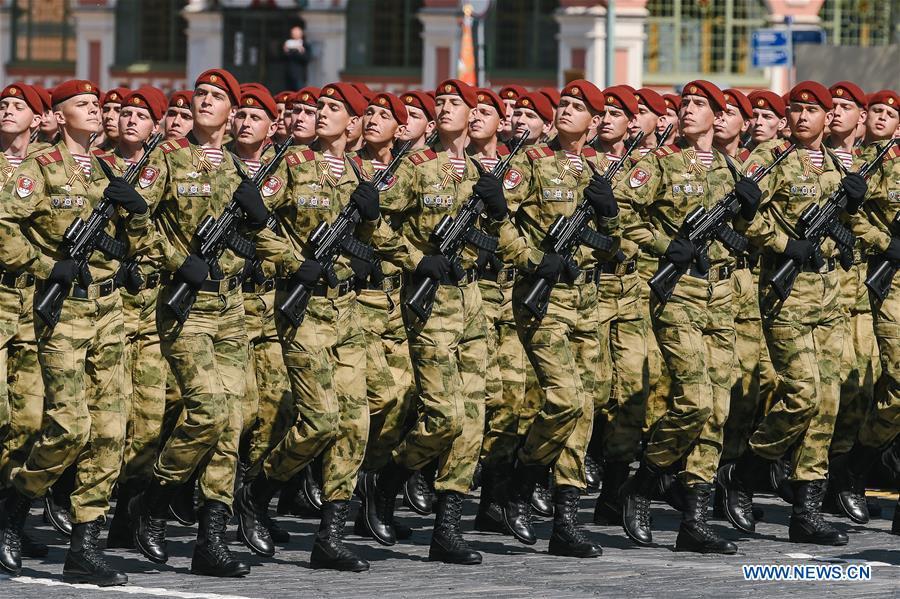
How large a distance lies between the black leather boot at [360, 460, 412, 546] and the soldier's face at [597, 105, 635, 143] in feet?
7.27

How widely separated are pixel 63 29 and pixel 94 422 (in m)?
30.6

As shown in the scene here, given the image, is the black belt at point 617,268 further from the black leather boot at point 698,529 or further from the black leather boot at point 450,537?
the black leather boot at point 450,537

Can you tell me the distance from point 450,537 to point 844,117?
3.42 meters

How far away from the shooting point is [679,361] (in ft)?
35.6

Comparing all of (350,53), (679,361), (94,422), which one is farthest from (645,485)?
(350,53)

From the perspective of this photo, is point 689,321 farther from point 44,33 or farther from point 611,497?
point 44,33

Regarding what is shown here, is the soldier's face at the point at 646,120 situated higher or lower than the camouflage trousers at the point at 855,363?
higher

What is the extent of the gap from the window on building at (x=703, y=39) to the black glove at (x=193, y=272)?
26.3m

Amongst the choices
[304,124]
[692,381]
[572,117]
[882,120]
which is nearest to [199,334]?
[304,124]

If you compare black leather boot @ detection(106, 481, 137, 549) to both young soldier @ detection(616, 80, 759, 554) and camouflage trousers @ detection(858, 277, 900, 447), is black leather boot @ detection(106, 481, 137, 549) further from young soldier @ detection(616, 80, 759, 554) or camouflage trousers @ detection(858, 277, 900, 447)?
camouflage trousers @ detection(858, 277, 900, 447)

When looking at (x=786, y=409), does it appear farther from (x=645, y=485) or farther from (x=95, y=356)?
(x=95, y=356)

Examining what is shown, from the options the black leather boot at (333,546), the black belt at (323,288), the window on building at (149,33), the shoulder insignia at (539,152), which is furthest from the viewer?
the window on building at (149,33)

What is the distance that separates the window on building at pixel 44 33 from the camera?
3944cm

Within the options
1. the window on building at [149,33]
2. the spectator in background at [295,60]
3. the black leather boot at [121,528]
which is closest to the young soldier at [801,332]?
the black leather boot at [121,528]
